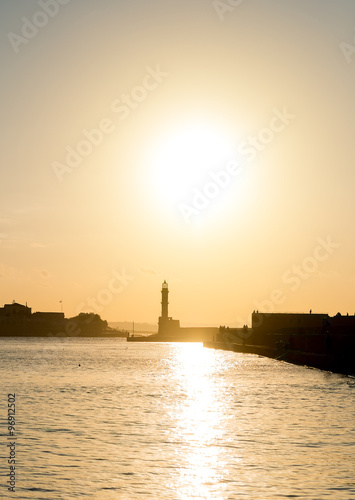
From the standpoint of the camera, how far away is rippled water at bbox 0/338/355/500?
2083cm

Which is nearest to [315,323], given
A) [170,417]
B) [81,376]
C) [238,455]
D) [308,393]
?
[81,376]

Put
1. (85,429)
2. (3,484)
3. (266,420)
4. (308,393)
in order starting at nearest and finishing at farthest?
(3,484)
(85,429)
(266,420)
(308,393)

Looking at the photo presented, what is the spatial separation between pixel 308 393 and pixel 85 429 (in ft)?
75.3

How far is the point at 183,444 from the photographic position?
28.2 meters

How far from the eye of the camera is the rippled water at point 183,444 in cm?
2083

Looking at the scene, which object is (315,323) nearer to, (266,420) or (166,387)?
(166,387)

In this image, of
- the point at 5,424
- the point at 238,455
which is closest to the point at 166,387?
the point at 5,424

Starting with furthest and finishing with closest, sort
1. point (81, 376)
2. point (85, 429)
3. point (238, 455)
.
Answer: point (81, 376) → point (85, 429) → point (238, 455)

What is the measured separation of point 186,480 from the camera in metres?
21.6

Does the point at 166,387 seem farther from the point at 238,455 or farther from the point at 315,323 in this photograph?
the point at 315,323

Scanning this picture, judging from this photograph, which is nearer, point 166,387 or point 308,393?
point 308,393

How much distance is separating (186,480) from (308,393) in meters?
31.0

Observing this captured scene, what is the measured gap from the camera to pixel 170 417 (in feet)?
123

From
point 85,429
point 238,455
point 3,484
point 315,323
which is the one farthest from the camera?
point 315,323
